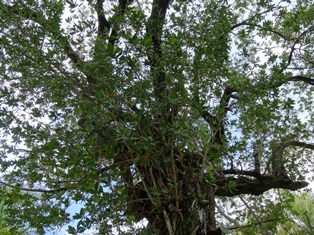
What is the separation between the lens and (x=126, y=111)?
2.79m

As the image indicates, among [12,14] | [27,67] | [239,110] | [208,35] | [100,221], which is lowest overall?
[100,221]

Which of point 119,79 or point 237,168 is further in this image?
point 237,168

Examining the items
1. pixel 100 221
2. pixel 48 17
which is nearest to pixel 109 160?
pixel 100 221

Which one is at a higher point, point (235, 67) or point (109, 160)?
point (235, 67)

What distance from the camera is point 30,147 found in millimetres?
3219

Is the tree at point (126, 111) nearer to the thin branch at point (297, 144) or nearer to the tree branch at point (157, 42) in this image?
the tree branch at point (157, 42)

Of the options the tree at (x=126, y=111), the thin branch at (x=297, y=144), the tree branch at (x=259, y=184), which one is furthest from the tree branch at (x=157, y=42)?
the thin branch at (x=297, y=144)

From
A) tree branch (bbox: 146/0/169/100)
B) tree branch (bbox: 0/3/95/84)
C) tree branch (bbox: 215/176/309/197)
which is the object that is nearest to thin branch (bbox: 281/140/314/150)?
tree branch (bbox: 215/176/309/197)

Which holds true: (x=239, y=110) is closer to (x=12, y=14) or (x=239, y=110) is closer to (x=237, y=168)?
(x=237, y=168)

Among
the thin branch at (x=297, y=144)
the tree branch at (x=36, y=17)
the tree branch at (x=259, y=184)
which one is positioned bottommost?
the tree branch at (x=259, y=184)

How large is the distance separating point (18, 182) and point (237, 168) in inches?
108

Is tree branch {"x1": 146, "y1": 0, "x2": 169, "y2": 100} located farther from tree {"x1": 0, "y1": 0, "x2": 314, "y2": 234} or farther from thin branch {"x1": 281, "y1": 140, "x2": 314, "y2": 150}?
thin branch {"x1": 281, "y1": 140, "x2": 314, "y2": 150}

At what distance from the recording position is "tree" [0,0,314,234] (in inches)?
106

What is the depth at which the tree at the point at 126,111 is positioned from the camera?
8.80 feet
